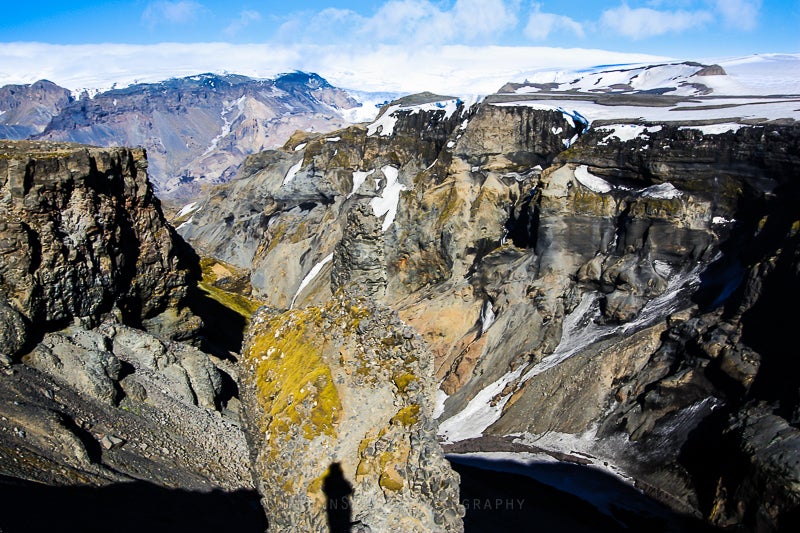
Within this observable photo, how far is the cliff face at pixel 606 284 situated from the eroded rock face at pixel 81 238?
8623 mm

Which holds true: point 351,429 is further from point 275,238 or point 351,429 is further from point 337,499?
point 275,238

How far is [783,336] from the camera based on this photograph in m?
24.5

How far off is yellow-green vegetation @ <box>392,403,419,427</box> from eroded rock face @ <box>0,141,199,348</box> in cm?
1289

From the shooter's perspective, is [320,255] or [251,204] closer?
[320,255]

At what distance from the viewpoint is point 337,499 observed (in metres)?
8.86

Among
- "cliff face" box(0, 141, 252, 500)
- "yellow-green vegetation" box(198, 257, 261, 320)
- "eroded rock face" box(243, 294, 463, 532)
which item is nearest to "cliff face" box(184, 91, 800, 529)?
"yellow-green vegetation" box(198, 257, 261, 320)

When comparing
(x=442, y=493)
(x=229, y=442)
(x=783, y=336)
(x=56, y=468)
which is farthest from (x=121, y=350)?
(x=783, y=336)

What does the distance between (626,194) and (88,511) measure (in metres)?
34.9

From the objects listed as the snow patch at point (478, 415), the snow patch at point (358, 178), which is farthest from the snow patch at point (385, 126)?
the snow patch at point (478, 415)

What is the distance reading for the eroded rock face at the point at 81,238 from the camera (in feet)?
58.6

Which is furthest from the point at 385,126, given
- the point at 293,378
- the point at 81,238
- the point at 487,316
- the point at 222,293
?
the point at 293,378

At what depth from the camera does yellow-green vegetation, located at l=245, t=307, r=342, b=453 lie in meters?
9.46

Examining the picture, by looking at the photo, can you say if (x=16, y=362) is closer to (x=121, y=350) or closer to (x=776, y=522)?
(x=121, y=350)

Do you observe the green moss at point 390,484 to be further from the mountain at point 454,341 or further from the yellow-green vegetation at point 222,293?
the yellow-green vegetation at point 222,293
